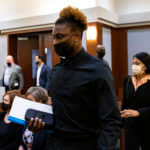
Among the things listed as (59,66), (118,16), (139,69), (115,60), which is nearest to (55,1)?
(118,16)

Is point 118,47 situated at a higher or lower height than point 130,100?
higher

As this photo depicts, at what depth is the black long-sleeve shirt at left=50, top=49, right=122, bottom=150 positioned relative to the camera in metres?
1.38

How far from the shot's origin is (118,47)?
24.2ft

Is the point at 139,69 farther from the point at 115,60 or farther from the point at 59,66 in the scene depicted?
the point at 115,60

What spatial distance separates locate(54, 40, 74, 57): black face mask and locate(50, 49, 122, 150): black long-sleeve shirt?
4 cm

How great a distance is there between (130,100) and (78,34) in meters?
1.56

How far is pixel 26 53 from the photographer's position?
8703 millimetres

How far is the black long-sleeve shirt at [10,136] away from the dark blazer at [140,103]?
3.88 ft

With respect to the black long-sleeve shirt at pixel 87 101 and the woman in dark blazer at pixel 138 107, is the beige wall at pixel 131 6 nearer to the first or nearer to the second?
the woman in dark blazer at pixel 138 107

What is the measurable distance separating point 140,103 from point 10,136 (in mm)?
1438

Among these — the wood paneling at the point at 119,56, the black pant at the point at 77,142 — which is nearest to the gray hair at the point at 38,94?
the black pant at the point at 77,142

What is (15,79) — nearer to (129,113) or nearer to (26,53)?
(26,53)

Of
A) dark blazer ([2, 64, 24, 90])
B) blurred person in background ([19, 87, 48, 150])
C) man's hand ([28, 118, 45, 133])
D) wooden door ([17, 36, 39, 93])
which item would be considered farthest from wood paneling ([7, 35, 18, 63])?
man's hand ([28, 118, 45, 133])

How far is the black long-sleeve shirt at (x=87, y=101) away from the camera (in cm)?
138
